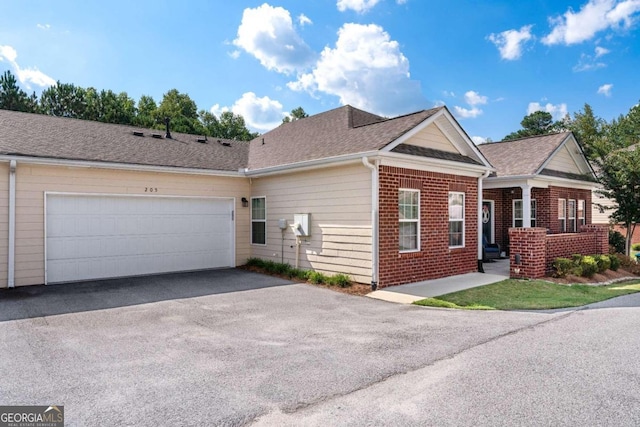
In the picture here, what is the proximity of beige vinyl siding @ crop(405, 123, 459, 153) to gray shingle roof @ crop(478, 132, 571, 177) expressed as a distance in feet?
12.4

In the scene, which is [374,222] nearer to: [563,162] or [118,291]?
[118,291]

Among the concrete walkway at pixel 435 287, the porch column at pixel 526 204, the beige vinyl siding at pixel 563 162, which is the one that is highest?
the beige vinyl siding at pixel 563 162

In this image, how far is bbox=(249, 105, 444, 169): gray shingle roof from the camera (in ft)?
32.9

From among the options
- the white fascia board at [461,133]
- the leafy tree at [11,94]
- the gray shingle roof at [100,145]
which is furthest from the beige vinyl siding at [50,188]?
the leafy tree at [11,94]

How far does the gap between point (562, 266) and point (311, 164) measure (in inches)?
283

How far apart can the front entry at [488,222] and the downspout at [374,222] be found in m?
8.51

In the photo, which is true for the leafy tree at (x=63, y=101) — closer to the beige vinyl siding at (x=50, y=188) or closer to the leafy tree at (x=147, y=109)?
the leafy tree at (x=147, y=109)

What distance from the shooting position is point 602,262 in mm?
11594

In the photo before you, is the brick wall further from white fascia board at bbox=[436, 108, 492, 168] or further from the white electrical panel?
the white electrical panel

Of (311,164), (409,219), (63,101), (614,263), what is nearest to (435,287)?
(409,219)

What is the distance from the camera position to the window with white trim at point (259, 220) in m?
12.7

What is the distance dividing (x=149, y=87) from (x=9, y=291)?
3379 cm

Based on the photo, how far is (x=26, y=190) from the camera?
948cm

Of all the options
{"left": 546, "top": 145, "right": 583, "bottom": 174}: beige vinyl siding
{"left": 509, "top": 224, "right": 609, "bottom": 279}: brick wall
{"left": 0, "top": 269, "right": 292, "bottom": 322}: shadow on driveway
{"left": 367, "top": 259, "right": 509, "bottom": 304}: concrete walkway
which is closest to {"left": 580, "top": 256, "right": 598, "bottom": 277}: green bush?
{"left": 509, "top": 224, "right": 609, "bottom": 279}: brick wall
